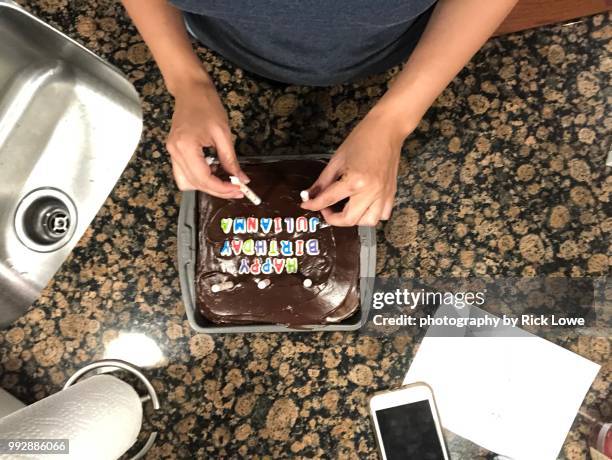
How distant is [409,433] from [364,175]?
0.42 meters

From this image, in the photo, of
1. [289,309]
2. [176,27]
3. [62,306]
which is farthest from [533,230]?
[62,306]

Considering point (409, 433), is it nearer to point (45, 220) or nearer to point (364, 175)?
point (364, 175)

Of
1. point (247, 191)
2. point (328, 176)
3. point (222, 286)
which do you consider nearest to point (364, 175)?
point (328, 176)

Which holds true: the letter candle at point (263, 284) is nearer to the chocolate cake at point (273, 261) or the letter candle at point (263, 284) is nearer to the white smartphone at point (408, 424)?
the chocolate cake at point (273, 261)

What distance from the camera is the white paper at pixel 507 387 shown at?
0.83m

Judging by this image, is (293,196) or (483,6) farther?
(293,196)

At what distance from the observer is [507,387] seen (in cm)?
84

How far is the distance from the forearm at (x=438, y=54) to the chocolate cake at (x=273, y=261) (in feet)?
0.61

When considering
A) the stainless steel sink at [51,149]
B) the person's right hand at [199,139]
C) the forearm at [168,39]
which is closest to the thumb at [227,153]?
the person's right hand at [199,139]

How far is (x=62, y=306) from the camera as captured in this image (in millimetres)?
877

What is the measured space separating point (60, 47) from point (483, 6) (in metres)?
0.72

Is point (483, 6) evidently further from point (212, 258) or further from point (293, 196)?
point (212, 258)

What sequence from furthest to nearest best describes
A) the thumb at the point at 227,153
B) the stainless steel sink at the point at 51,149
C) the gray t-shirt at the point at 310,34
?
the stainless steel sink at the point at 51,149, the thumb at the point at 227,153, the gray t-shirt at the point at 310,34

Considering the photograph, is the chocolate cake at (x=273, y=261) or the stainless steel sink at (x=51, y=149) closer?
the chocolate cake at (x=273, y=261)
